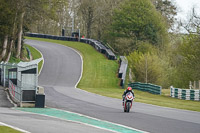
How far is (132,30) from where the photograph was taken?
71.8 metres

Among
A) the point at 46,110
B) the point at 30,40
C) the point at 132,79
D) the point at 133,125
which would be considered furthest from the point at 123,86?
the point at 30,40

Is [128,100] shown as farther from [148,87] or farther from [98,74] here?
[98,74]

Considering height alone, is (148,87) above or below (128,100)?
below

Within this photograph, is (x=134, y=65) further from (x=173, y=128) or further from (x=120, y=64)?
(x=173, y=128)

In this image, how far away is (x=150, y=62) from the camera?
5091 centimetres

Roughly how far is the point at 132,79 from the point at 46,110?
31.6 m

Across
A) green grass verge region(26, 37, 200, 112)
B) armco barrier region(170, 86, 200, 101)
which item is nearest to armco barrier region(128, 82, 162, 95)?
green grass verge region(26, 37, 200, 112)

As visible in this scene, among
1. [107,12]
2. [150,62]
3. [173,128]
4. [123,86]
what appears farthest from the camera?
[107,12]

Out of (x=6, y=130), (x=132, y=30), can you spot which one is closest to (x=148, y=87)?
(x=6, y=130)

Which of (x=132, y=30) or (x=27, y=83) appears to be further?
(x=132, y=30)

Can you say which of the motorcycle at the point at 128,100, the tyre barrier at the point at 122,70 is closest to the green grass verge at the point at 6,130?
the motorcycle at the point at 128,100

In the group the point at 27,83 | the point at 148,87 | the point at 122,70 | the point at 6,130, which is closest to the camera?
the point at 6,130

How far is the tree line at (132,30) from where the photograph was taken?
154 ft

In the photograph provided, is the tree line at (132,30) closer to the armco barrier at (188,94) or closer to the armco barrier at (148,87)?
the armco barrier at (148,87)
